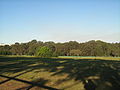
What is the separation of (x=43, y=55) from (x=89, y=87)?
171 feet

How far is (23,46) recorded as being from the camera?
10725cm

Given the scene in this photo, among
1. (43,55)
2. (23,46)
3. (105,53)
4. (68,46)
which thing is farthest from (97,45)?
(23,46)

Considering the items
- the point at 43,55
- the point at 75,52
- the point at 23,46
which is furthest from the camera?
the point at 23,46

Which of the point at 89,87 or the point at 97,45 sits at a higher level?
the point at 97,45

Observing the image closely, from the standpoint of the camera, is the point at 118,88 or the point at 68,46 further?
the point at 68,46

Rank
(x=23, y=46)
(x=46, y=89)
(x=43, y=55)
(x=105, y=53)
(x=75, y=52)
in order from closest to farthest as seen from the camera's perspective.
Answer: (x=46, y=89) < (x=43, y=55) < (x=105, y=53) < (x=75, y=52) < (x=23, y=46)

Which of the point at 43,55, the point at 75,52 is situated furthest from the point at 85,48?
the point at 43,55

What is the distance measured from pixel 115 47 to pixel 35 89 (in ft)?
256

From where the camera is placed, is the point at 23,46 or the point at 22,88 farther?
the point at 23,46

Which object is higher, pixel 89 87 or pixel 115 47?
pixel 115 47

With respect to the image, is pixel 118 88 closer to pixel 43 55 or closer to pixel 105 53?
pixel 43 55

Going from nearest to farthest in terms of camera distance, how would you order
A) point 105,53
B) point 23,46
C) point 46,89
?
point 46,89 → point 105,53 → point 23,46

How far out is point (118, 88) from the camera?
315 inches

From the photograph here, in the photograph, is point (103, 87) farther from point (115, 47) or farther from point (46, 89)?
point (115, 47)
